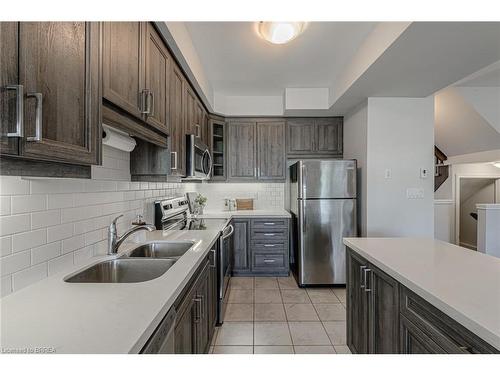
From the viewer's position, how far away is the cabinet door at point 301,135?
4.18 metres

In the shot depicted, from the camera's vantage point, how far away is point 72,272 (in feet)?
4.22

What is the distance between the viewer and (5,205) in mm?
1018

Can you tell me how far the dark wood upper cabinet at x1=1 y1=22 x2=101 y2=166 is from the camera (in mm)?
718

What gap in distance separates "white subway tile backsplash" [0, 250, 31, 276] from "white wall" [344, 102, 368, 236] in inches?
123

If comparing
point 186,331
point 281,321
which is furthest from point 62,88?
point 281,321

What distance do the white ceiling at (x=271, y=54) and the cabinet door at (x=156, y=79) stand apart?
575 mm

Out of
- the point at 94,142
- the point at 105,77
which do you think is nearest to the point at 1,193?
the point at 94,142

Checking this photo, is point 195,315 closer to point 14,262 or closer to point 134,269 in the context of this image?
point 134,269

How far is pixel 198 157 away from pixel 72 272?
173 cm

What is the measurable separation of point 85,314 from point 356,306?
1.63 metres

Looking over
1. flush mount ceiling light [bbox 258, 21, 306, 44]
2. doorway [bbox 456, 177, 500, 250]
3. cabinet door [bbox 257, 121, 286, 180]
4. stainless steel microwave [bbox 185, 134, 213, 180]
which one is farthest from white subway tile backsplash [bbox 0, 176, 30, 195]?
doorway [bbox 456, 177, 500, 250]

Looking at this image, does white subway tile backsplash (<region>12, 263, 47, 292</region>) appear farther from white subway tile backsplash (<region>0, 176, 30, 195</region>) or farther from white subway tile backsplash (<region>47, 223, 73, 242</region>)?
white subway tile backsplash (<region>0, 176, 30, 195</region>)

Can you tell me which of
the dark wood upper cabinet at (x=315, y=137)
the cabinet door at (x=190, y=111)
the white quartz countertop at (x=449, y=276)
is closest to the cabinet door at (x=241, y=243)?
the dark wood upper cabinet at (x=315, y=137)
